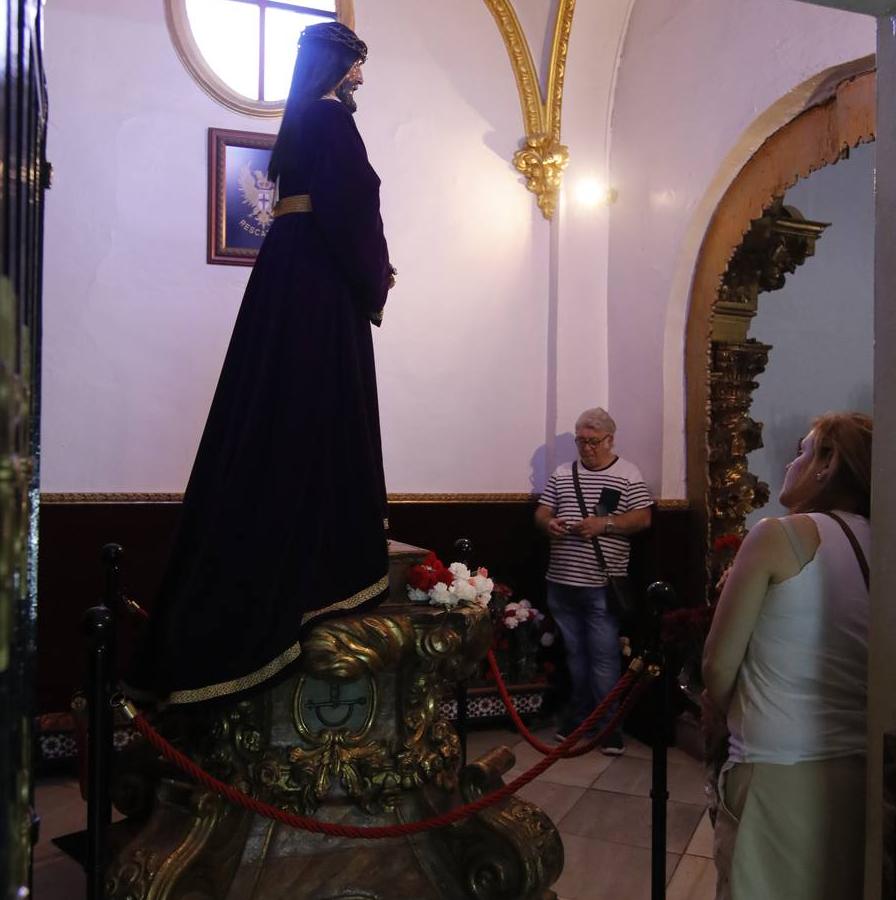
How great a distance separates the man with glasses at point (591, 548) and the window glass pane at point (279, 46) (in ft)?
9.17

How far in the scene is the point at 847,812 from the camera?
241 centimetres

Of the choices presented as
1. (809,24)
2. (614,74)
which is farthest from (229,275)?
(809,24)

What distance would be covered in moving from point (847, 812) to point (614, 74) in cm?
533

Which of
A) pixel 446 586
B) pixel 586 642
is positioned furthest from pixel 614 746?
pixel 446 586

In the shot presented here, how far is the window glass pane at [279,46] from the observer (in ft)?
19.8

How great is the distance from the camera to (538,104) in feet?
21.2

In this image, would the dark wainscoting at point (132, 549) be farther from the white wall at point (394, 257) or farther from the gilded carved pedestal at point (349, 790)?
the gilded carved pedestal at point (349, 790)

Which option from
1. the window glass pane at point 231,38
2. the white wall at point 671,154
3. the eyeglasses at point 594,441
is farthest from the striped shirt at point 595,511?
the window glass pane at point 231,38

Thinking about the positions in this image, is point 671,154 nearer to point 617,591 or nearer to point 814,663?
point 617,591

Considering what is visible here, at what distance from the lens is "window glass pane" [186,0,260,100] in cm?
593

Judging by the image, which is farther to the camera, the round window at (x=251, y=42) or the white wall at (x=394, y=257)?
the round window at (x=251, y=42)

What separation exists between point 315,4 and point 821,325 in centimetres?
467

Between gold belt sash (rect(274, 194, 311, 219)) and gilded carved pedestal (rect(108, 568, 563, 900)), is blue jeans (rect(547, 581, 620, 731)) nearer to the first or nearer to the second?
gilded carved pedestal (rect(108, 568, 563, 900))

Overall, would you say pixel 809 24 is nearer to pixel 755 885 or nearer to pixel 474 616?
pixel 474 616
